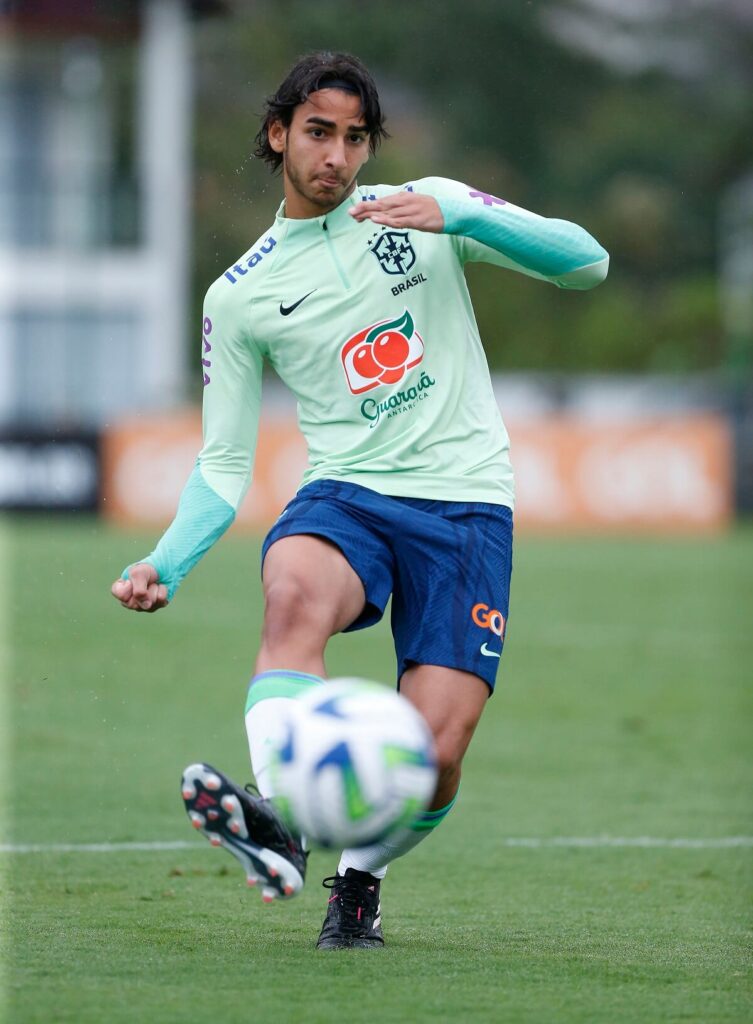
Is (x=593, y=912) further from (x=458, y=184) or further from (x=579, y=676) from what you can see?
(x=579, y=676)

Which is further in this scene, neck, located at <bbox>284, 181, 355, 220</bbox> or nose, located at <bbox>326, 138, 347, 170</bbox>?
neck, located at <bbox>284, 181, 355, 220</bbox>

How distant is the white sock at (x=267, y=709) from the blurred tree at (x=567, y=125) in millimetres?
32968

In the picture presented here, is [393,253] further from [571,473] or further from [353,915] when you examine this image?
[571,473]

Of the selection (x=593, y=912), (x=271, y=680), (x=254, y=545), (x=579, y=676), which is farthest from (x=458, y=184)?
(x=254, y=545)

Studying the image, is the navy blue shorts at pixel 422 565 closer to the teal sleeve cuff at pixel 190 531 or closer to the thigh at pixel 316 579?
the thigh at pixel 316 579

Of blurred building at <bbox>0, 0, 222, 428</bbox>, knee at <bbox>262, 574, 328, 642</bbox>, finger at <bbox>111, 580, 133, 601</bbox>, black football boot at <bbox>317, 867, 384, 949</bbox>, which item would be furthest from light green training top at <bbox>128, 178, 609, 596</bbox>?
blurred building at <bbox>0, 0, 222, 428</bbox>

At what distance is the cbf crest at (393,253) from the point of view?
4.99m

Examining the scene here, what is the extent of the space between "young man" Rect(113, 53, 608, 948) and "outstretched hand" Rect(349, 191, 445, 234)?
0.01 m

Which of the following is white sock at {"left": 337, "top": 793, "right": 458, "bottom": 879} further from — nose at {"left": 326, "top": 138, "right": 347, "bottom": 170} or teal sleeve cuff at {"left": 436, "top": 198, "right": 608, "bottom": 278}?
nose at {"left": 326, "top": 138, "right": 347, "bottom": 170}

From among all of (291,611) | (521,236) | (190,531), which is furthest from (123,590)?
(521,236)

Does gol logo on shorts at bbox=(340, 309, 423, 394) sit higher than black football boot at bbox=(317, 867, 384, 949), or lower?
higher

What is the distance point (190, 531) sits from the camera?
4938 mm

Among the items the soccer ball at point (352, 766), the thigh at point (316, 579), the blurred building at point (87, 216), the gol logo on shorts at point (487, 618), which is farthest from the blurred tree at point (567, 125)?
the soccer ball at point (352, 766)

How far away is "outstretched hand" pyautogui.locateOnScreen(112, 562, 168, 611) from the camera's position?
4777mm
